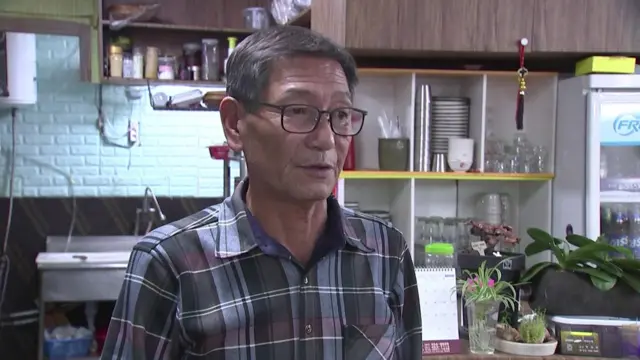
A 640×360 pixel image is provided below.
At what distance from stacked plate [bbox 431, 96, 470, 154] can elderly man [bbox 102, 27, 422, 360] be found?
160cm

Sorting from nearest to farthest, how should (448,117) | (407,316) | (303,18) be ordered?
1. (407,316)
2. (448,117)
3. (303,18)

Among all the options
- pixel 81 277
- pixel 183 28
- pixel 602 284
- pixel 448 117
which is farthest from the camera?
pixel 183 28

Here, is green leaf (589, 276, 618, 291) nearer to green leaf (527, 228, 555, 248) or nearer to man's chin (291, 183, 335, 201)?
green leaf (527, 228, 555, 248)

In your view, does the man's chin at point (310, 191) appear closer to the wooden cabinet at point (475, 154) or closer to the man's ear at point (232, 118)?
the man's ear at point (232, 118)

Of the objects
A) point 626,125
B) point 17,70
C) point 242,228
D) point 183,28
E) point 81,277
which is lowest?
point 81,277

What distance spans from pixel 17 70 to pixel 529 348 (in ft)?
10.3

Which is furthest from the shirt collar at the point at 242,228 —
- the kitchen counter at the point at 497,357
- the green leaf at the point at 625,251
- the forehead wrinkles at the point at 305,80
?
the green leaf at the point at 625,251

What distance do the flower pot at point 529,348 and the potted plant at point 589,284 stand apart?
6.1 inches

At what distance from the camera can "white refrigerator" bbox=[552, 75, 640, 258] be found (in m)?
2.47

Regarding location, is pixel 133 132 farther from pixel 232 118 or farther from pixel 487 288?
pixel 232 118

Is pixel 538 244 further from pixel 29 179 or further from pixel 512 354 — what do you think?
pixel 29 179

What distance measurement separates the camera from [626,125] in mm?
2492

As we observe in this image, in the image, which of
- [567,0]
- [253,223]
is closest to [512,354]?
[253,223]

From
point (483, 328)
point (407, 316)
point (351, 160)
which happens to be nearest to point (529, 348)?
point (483, 328)
